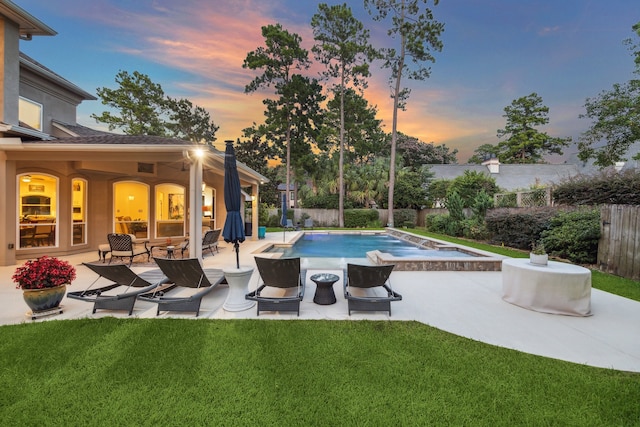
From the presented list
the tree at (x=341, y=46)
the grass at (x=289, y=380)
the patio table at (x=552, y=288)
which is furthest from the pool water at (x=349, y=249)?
the grass at (x=289, y=380)

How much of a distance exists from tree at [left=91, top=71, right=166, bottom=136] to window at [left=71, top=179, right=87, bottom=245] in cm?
1951

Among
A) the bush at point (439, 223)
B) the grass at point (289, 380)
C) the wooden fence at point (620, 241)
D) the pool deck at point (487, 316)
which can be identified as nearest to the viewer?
the grass at point (289, 380)

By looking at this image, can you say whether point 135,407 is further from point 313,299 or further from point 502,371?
point 502,371

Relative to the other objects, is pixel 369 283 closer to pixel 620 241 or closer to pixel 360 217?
pixel 620 241

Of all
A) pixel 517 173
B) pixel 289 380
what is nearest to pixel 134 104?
pixel 289 380

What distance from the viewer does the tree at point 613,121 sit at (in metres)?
15.8

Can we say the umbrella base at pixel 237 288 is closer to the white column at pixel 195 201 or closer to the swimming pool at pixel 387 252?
the white column at pixel 195 201

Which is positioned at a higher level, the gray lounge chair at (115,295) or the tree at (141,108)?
the tree at (141,108)

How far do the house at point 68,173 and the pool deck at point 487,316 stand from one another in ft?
9.68

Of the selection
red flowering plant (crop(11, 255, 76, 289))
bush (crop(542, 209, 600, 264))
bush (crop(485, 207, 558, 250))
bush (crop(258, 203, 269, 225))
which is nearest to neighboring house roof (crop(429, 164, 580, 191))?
bush (crop(485, 207, 558, 250))

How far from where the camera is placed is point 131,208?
11508 millimetres

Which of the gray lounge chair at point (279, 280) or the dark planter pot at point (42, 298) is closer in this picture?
the dark planter pot at point (42, 298)

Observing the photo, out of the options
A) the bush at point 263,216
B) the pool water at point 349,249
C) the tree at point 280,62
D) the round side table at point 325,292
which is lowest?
the pool water at point 349,249

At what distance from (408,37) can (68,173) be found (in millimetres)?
23188
